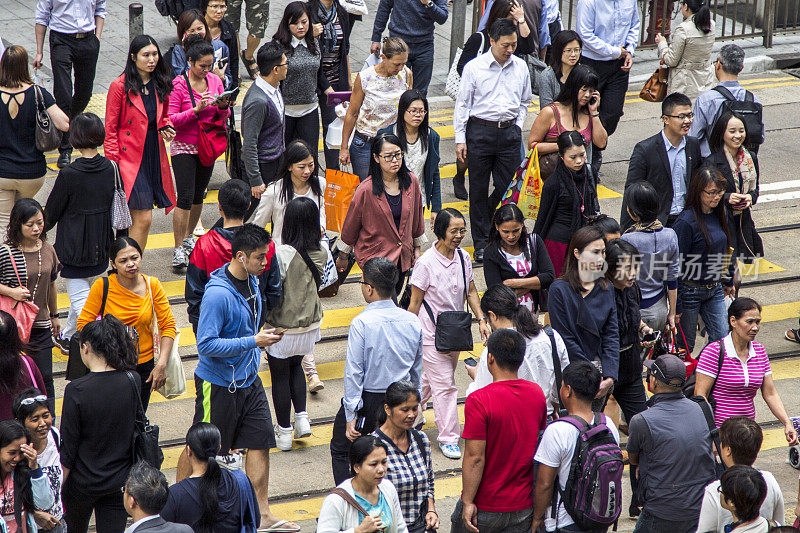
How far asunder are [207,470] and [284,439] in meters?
2.59

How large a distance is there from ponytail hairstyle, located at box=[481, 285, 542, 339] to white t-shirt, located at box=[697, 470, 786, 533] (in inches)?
56.0

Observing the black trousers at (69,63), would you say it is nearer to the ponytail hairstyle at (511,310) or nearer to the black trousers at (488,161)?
the black trousers at (488,161)

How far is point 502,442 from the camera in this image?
627cm

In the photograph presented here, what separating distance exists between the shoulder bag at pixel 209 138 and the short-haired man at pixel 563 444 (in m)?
4.75

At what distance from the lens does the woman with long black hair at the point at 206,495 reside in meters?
5.70

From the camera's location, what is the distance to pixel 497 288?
7102mm

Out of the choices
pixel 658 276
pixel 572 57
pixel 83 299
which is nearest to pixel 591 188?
pixel 658 276

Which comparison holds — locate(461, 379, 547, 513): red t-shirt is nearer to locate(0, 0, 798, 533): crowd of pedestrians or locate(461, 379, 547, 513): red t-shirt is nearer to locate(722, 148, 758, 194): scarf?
locate(0, 0, 798, 533): crowd of pedestrians

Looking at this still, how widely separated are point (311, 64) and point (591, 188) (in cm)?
325

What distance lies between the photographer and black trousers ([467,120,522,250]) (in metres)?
10.4

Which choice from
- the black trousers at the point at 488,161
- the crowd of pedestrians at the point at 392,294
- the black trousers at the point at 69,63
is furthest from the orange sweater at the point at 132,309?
the black trousers at the point at 69,63

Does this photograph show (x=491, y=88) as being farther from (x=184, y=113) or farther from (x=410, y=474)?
(x=410, y=474)

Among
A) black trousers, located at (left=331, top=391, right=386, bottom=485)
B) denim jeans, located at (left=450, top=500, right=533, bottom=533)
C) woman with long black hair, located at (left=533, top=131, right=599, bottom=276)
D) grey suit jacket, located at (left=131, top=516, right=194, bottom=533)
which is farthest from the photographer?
woman with long black hair, located at (left=533, top=131, right=599, bottom=276)

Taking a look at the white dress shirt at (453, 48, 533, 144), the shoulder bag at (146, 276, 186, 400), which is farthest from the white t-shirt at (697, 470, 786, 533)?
the white dress shirt at (453, 48, 533, 144)
